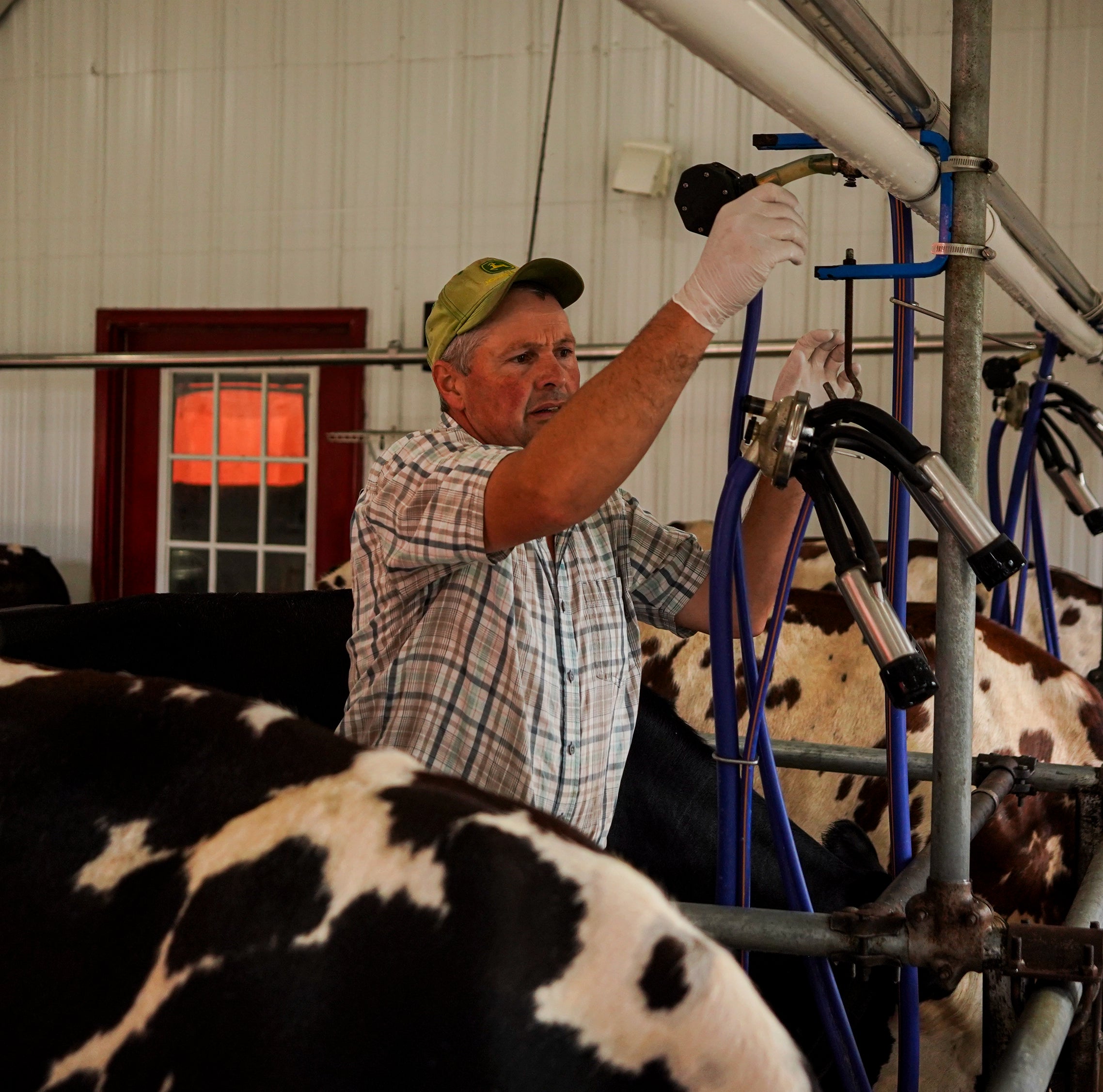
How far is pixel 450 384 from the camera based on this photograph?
4.62ft

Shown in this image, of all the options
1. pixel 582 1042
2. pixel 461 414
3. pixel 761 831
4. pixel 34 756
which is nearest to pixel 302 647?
pixel 461 414

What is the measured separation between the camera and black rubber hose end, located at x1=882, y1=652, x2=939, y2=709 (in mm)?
723

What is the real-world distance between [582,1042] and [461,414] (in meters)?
0.95

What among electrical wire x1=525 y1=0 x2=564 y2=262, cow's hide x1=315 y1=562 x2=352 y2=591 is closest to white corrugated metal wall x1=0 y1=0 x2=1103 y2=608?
electrical wire x1=525 y1=0 x2=564 y2=262

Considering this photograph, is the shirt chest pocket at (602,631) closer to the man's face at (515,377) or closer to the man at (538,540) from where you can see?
the man at (538,540)

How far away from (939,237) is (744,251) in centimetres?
16

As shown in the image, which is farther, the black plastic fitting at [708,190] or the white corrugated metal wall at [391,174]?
the white corrugated metal wall at [391,174]

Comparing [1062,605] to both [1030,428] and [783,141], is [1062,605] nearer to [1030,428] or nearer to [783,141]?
[1030,428]

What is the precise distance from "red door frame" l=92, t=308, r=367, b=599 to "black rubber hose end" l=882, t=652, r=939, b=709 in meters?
3.98

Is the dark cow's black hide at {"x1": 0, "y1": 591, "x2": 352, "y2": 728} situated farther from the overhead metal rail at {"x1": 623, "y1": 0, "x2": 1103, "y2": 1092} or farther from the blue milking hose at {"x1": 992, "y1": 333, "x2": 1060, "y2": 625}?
the blue milking hose at {"x1": 992, "y1": 333, "x2": 1060, "y2": 625}

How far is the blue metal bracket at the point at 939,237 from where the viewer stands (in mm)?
895

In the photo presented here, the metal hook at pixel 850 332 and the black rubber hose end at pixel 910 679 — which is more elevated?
the metal hook at pixel 850 332

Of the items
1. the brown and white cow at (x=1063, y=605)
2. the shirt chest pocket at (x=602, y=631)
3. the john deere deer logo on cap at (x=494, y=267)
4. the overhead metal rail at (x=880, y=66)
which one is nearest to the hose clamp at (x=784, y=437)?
the overhead metal rail at (x=880, y=66)

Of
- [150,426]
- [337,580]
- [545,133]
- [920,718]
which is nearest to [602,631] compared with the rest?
[920,718]
